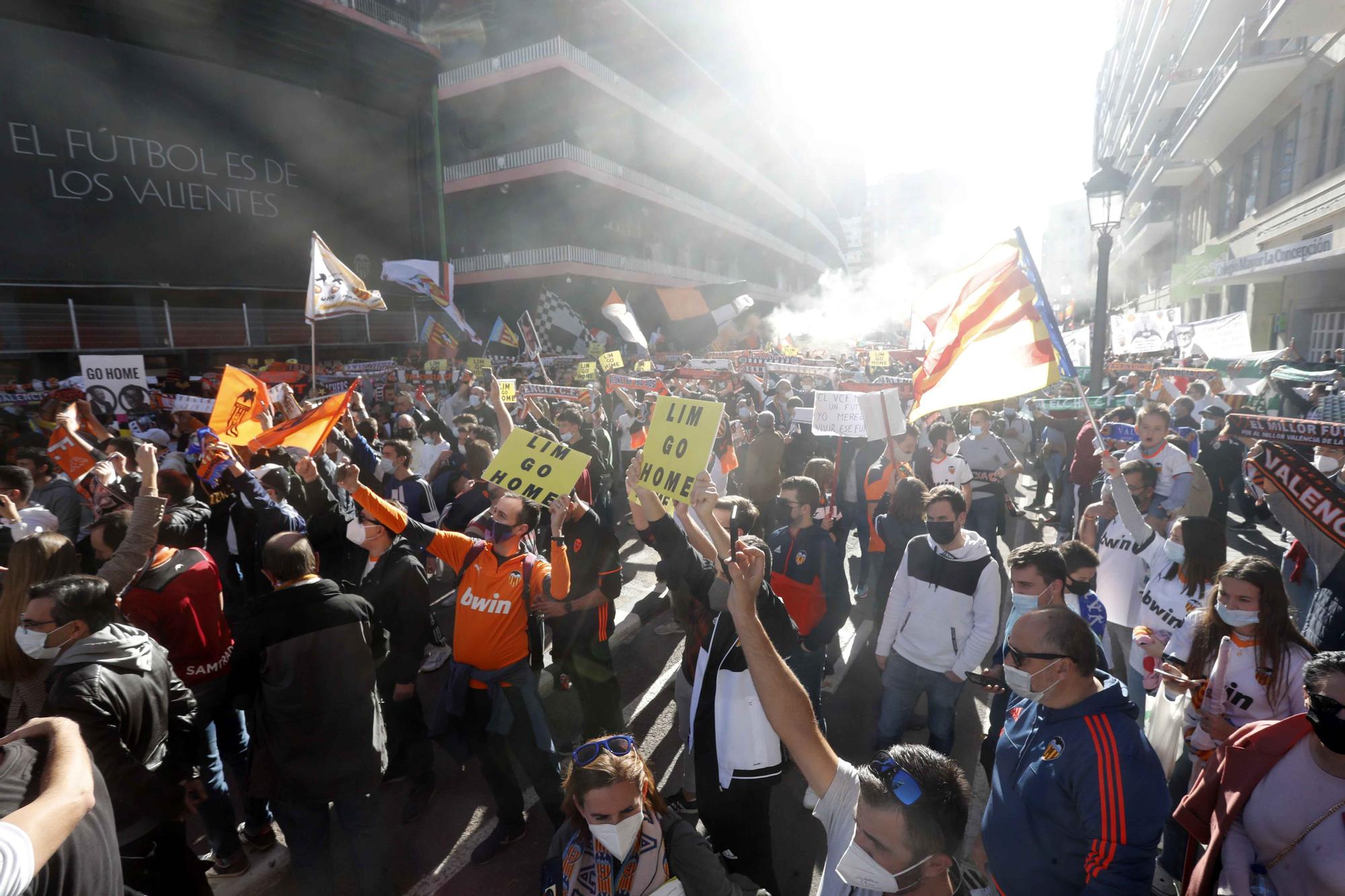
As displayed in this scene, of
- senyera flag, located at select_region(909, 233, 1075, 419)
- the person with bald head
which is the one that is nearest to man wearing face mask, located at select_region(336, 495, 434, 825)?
the person with bald head

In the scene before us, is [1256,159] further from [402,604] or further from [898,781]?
[402,604]

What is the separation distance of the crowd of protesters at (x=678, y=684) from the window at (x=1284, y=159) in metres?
17.7

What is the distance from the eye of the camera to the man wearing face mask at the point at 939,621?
3691 mm

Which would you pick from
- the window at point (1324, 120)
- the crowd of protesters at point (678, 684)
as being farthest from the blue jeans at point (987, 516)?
the window at point (1324, 120)

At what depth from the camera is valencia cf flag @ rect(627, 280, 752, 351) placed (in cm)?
3066

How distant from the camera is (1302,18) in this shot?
14.4 metres

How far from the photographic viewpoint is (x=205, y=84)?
1981 cm

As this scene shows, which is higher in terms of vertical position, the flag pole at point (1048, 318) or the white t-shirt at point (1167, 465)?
the flag pole at point (1048, 318)

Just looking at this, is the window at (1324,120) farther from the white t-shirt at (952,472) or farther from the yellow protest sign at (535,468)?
the yellow protest sign at (535,468)

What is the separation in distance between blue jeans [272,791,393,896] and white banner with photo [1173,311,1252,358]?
14.8 metres

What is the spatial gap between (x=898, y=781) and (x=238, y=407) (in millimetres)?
6062

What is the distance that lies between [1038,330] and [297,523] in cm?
498

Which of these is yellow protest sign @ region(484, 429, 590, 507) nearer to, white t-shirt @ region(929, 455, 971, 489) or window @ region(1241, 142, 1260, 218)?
white t-shirt @ region(929, 455, 971, 489)

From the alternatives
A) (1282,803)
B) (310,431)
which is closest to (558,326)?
(310,431)
